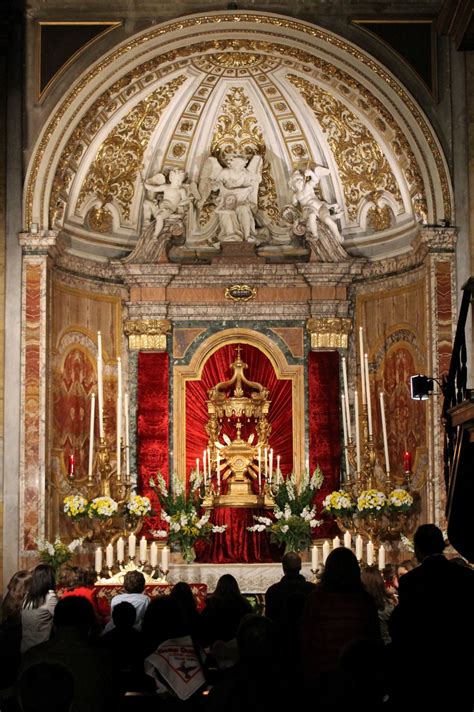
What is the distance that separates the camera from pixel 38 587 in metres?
8.05

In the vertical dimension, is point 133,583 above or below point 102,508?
below

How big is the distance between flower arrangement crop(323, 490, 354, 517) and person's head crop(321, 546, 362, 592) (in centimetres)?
880

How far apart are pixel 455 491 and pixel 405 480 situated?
5.57m

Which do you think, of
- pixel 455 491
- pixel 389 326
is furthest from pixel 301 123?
pixel 455 491

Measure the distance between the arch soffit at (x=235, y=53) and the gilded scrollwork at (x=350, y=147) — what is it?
17.7 inches

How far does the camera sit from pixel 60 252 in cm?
1584

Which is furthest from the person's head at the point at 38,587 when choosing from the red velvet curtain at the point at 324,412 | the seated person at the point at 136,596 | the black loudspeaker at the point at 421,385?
the red velvet curtain at the point at 324,412

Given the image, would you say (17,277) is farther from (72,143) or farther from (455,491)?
(455,491)

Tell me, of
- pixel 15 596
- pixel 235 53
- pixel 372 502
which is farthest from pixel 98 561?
pixel 235 53

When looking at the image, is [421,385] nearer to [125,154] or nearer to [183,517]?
[183,517]

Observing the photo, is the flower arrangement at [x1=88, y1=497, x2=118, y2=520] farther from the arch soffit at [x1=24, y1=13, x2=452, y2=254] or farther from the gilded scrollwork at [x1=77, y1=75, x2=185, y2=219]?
the gilded scrollwork at [x1=77, y1=75, x2=185, y2=219]

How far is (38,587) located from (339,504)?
768 centimetres

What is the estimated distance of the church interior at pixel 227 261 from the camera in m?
15.0

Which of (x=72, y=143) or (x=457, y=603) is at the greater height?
(x=72, y=143)
